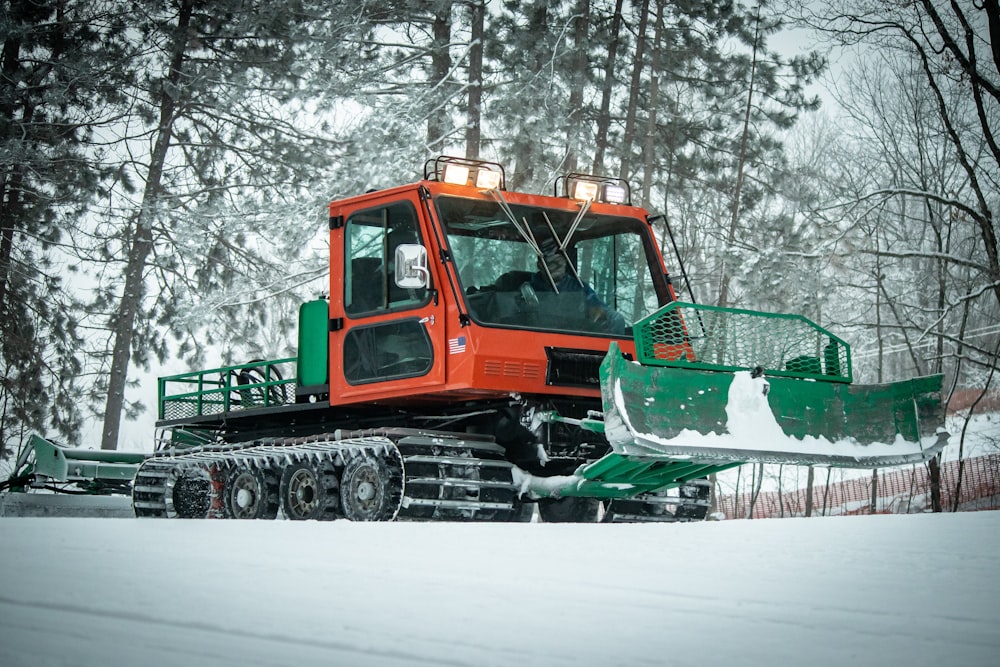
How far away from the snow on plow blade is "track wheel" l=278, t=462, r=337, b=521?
9.64 ft

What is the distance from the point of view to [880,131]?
A: 1783cm

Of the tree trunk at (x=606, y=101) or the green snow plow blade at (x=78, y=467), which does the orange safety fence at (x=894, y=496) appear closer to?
the tree trunk at (x=606, y=101)

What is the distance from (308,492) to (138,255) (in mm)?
12833

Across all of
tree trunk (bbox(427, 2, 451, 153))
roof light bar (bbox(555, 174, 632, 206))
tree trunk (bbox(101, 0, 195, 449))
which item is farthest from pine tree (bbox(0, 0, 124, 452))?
roof light bar (bbox(555, 174, 632, 206))

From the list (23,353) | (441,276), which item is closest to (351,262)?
(441,276)

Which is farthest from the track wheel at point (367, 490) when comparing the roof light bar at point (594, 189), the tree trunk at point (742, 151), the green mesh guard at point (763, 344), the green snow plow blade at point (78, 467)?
the tree trunk at point (742, 151)

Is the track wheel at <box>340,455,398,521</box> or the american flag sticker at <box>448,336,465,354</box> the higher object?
the american flag sticker at <box>448,336,465,354</box>

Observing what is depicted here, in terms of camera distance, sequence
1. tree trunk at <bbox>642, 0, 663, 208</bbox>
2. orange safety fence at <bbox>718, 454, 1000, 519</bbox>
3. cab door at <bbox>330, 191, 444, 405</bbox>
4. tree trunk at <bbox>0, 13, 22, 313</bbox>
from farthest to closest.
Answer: tree trunk at <bbox>0, 13, 22, 313</bbox> < tree trunk at <bbox>642, 0, 663, 208</bbox> < orange safety fence at <bbox>718, 454, 1000, 519</bbox> < cab door at <bbox>330, 191, 444, 405</bbox>

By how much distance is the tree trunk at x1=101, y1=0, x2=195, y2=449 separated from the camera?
2073 centimetres

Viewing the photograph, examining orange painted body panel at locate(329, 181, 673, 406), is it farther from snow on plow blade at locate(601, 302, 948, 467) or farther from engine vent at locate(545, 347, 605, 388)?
snow on plow blade at locate(601, 302, 948, 467)

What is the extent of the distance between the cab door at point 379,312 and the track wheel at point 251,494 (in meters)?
1.39

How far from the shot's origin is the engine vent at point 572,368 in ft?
28.2

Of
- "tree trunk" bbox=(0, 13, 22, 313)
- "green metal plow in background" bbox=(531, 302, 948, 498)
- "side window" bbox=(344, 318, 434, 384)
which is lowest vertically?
"green metal plow in background" bbox=(531, 302, 948, 498)

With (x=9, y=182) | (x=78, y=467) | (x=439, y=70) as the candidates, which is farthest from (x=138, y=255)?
(x=78, y=467)
